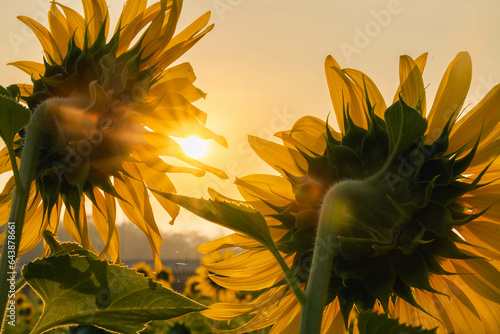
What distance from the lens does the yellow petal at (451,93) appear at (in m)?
1.24

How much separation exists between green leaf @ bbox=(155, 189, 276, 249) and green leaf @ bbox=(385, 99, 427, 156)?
32 cm

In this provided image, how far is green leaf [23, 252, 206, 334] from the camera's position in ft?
2.85

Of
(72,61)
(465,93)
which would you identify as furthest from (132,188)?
(465,93)

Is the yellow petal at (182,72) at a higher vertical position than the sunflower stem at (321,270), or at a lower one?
higher

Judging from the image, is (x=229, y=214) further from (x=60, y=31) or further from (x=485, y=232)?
(x=60, y=31)

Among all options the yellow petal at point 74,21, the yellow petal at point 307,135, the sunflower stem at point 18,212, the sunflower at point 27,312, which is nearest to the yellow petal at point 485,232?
the yellow petal at point 307,135

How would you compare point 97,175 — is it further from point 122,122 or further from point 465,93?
point 465,93

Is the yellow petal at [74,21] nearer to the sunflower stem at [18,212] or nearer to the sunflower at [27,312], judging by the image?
the sunflower stem at [18,212]

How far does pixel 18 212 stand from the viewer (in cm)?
92

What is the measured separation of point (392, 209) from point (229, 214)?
14.2 inches

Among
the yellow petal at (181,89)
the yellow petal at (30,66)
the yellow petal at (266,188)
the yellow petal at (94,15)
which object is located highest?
the yellow petal at (94,15)

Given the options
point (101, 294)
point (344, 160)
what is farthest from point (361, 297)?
point (101, 294)

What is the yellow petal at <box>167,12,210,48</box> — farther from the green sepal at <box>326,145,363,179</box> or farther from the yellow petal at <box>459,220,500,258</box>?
the yellow petal at <box>459,220,500,258</box>

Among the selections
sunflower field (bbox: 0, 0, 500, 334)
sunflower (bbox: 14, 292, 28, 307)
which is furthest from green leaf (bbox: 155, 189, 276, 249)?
sunflower (bbox: 14, 292, 28, 307)
